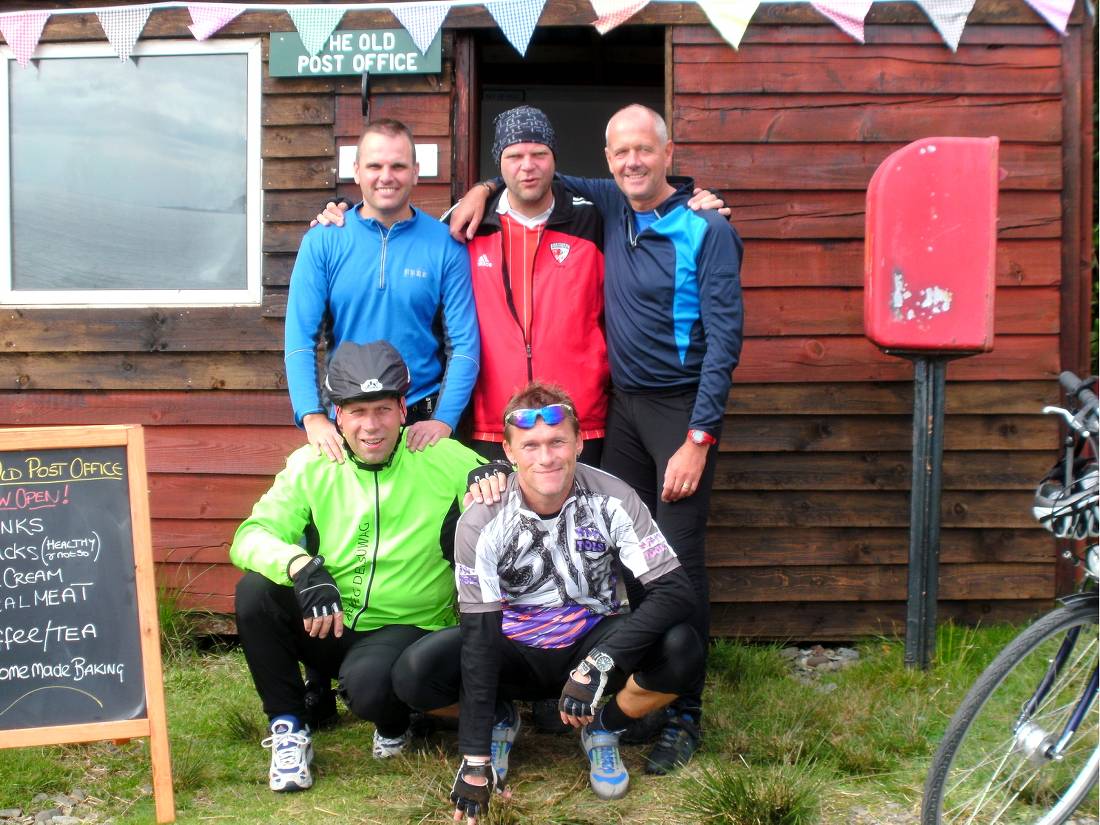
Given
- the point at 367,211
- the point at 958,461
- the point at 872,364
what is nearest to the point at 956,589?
the point at 958,461

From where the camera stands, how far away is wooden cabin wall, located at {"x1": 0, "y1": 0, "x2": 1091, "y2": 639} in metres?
4.41

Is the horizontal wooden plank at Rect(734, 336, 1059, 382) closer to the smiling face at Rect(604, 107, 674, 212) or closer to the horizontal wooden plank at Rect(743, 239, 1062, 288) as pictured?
the horizontal wooden plank at Rect(743, 239, 1062, 288)

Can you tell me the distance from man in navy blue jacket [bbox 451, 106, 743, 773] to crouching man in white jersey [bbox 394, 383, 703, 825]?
0.22 meters

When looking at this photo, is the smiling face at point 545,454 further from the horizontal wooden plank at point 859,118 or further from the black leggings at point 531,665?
the horizontal wooden plank at point 859,118

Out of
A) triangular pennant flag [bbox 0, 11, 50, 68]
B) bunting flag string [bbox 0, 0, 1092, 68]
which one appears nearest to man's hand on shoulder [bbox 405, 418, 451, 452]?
bunting flag string [bbox 0, 0, 1092, 68]

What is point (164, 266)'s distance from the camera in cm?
459

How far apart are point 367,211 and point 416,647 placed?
1481 mm

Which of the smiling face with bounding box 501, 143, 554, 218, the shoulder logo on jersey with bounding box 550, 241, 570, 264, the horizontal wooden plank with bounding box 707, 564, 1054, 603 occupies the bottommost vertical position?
the horizontal wooden plank with bounding box 707, 564, 1054, 603

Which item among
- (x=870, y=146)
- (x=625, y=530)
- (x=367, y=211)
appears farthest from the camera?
(x=870, y=146)

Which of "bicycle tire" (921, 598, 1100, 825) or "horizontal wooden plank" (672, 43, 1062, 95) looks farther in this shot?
"horizontal wooden plank" (672, 43, 1062, 95)

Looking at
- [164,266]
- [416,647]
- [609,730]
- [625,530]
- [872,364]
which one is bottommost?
[609,730]

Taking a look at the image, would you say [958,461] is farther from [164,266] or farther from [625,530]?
[164,266]

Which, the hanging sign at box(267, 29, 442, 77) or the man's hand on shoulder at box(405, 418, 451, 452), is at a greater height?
the hanging sign at box(267, 29, 442, 77)

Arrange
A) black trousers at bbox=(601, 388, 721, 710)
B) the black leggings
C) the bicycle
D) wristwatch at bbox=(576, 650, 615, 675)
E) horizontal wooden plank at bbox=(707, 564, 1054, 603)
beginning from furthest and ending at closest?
horizontal wooden plank at bbox=(707, 564, 1054, 603)
black trousers at bbox=(601, 388, 721, 710)
the black leggings
wristwatch at bbox=(576, 650, 615, 675)
the bicycle
